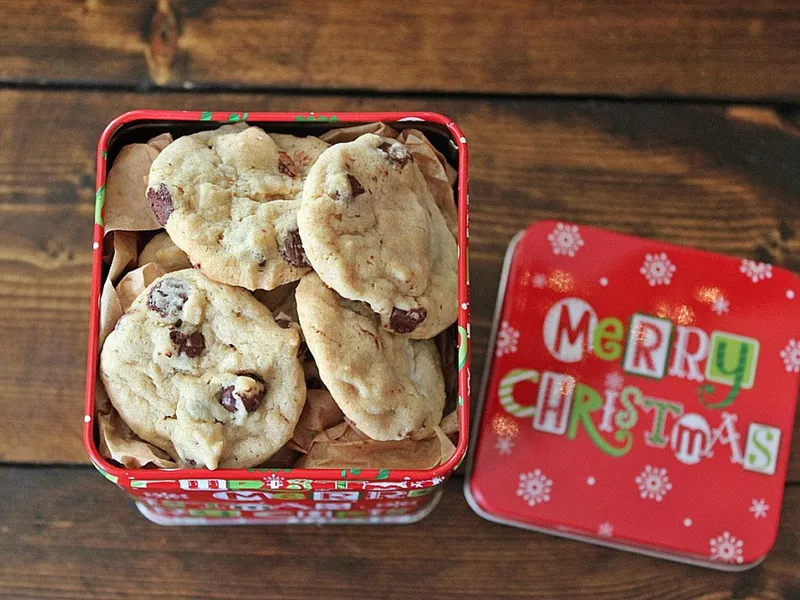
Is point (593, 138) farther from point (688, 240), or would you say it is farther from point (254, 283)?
point (254, 283)

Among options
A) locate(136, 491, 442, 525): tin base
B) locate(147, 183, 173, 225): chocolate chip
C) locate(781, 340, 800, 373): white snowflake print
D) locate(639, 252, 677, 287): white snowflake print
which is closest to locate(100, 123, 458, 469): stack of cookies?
locate(147, 183, 173, 225): chocolate chip

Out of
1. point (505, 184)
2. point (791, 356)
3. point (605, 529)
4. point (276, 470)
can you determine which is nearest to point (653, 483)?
point (605, 529)

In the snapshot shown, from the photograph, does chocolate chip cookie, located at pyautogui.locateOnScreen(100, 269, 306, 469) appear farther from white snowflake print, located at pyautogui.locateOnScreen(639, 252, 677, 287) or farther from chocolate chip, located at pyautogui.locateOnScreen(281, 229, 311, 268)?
white snowflake print, located at pyautogui.locateOnScreen(639, 252, 677, 287)

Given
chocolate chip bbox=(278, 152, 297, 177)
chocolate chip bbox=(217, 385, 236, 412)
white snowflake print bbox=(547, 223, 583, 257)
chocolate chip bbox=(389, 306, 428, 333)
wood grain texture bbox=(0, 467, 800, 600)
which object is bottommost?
wood grain texture bbox=(0, 467, 800, 600)

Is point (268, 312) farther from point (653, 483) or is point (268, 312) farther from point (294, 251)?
point (653, 483)

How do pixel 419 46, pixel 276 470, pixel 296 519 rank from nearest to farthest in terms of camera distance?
pixel 276 470
pixel 296 519
pixel 419 46
